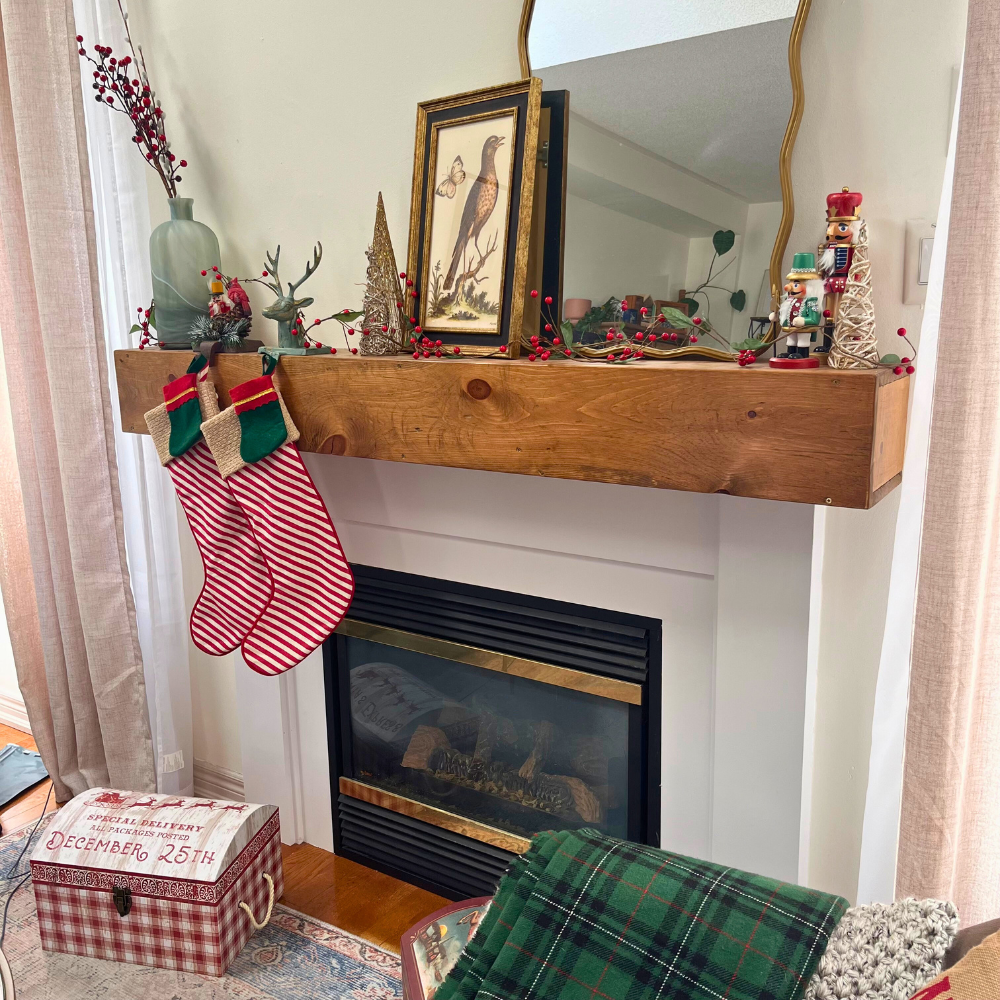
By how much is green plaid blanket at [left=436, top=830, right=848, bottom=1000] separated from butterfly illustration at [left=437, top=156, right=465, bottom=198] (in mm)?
1049

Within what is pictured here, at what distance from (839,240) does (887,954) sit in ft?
2.69

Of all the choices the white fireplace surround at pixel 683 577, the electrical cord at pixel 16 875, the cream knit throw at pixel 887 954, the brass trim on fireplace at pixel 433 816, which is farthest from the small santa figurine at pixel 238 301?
the cream knit throw at pixel 887 954

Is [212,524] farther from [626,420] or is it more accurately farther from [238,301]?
[626,420]

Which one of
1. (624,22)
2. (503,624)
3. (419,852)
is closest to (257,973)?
(419,852)

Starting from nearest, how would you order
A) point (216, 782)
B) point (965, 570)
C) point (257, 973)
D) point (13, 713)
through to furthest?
point (965, 570) < point (257, 973) < point (216, 782) < point (13, 713)

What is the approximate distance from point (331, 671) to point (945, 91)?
5.11ft

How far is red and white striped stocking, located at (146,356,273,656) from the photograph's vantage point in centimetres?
163

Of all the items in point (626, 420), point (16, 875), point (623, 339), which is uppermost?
point (623, 339)

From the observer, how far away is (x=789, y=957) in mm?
729

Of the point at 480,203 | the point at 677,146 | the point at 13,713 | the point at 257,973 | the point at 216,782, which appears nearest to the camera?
the point at 677,146

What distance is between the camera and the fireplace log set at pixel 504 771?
66.7 inches

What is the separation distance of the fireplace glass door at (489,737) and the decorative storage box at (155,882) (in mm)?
317

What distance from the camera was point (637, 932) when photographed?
0.77 metres

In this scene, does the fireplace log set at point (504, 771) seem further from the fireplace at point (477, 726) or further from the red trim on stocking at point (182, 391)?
the red trim on stocking at point (182, 391)
